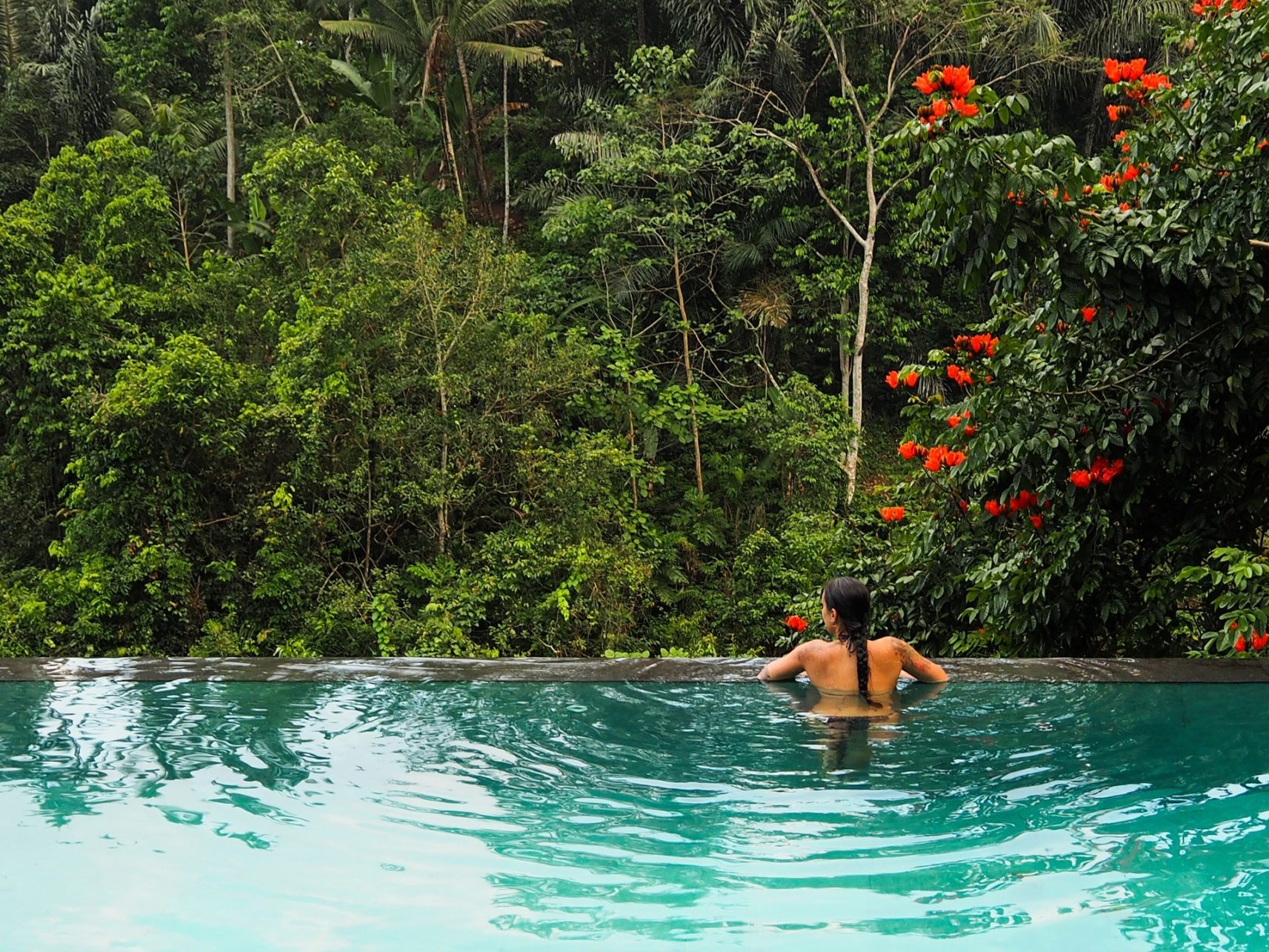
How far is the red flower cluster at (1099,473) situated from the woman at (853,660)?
111cm

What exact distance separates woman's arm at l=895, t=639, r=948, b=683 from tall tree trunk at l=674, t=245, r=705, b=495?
1081cm

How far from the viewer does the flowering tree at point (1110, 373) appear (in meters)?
4.54

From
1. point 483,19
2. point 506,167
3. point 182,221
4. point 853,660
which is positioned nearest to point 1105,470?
point 853,660

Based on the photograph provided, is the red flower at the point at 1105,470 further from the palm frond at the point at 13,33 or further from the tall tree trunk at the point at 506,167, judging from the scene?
the palm frond at the point at 13,33

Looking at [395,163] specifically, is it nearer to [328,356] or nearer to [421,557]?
[328,356]

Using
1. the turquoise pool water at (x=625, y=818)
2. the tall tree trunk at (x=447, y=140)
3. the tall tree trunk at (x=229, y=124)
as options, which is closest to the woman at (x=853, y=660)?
the turquoise pool water at (x=625, y=818)

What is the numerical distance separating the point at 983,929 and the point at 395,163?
15.6 metres

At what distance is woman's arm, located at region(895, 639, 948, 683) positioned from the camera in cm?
487

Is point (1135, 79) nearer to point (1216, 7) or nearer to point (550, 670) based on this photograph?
point (1216, 7)

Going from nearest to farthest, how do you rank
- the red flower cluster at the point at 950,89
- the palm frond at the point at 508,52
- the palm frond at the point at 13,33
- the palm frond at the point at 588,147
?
the red flower cluster at the point at 950,89
the palm frond at the point at 588,147
the palm frond at the point at 508,52
the palm frond at the point at 13,33

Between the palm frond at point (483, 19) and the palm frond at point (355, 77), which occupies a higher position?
the palm frond at point (483, 19)

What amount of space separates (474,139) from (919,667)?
48.2ft

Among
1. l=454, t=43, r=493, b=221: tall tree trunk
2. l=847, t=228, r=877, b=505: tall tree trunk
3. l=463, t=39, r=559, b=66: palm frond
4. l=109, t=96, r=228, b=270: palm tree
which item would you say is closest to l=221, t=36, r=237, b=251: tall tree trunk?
l=109, t=96, r=228, b=270: palm tree

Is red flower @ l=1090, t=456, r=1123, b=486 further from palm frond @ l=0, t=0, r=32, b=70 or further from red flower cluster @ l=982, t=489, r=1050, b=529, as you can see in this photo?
palm frond @ l=0, t=0, r=32, b=70
